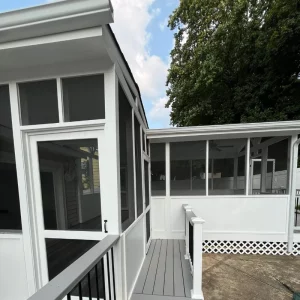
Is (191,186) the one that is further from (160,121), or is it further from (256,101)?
(160,121)

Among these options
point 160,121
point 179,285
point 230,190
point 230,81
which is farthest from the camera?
point 160,121

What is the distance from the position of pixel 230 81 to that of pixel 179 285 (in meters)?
9.31

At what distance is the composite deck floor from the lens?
6.79ft

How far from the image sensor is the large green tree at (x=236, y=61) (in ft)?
22.9

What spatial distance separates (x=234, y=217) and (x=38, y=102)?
13.4 ft

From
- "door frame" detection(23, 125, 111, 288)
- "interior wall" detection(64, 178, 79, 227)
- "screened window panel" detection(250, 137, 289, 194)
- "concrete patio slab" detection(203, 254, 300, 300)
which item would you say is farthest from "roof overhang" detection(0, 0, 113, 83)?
"screened window panel" detection(250, 137, 289, 194)

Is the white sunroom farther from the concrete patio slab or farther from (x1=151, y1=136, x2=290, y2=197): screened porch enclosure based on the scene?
(x1=151, y1=136, x2=290, y2=197): screened porch enclosure

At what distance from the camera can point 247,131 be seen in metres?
3.45

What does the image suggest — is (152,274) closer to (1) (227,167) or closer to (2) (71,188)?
(2) (71,188)

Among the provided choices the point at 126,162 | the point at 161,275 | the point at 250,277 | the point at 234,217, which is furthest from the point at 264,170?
the point at 126,162

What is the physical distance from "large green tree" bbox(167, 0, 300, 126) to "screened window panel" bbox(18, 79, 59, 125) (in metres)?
7.48

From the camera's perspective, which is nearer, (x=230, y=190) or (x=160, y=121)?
(x=230, y=190)

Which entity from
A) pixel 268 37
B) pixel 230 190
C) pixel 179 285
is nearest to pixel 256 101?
pixel 268 37

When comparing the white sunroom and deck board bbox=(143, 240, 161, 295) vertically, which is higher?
the white sunroom
